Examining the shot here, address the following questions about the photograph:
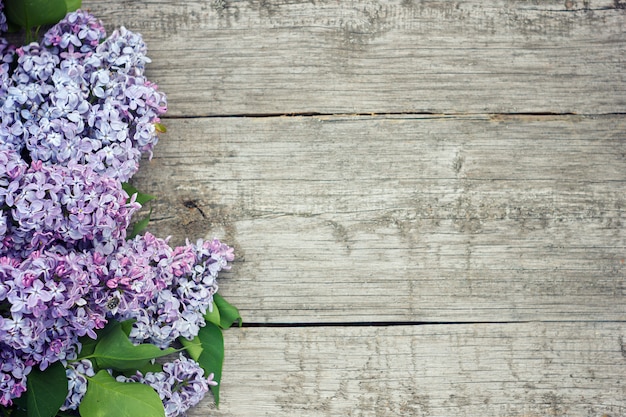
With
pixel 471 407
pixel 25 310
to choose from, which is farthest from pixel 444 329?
pixel 25 310

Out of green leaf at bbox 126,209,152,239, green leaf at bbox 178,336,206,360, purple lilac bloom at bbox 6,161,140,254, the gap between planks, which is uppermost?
the gap between planks

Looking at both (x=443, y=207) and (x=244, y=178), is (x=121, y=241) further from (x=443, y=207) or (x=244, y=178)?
(x=443, y=207)

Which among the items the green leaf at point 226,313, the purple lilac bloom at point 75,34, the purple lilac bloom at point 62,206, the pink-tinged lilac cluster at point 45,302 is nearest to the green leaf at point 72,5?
the purple lilac bloom at point 75,34

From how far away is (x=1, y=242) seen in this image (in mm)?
848

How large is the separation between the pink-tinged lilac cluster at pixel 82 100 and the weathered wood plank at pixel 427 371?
15.9 inches

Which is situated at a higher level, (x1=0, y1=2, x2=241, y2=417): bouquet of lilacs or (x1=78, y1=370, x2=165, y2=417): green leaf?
(x1=0, y1=2, x2=241, y2=417): bouquet of lilacs

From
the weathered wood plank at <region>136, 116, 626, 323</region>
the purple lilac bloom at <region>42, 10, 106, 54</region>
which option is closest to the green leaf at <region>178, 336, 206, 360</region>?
the weathered wood plank at <region>136, 116, 626, 323</region>

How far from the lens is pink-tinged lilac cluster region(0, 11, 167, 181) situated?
96 centimetres

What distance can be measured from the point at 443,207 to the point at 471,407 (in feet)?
1.20

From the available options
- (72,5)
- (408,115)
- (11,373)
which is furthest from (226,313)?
(72,5)

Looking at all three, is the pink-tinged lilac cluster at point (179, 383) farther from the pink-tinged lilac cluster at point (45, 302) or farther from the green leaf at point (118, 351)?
the pink-tinged lilac cluster at point (45, 302)

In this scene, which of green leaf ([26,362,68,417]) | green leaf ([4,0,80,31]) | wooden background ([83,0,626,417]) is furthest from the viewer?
wooden background ([83,0,626,417])

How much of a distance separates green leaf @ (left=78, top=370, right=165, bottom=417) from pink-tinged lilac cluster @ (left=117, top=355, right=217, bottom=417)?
0.07 m

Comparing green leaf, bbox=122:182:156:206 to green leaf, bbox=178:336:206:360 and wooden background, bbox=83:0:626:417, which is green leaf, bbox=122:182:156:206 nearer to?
wooden background, bbox=83:0:626:417
